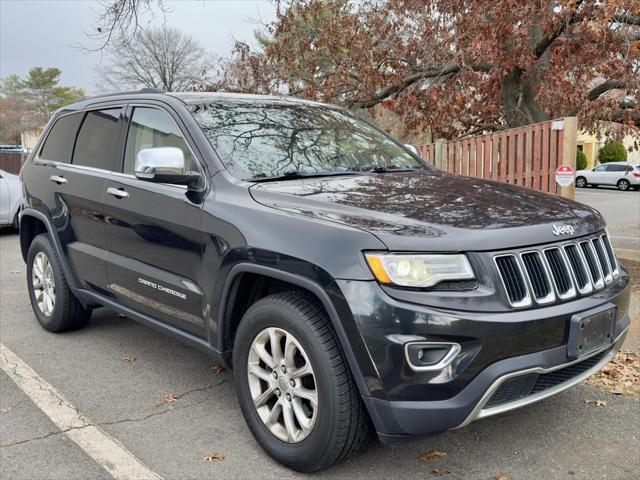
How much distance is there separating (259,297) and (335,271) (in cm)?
73

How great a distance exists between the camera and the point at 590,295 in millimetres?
2877

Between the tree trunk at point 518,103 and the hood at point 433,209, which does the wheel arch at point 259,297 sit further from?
the tree trunk at point 518,103

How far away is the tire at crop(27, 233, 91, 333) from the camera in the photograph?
4879 mm

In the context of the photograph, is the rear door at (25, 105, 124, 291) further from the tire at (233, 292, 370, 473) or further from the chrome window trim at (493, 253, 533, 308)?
the chrome window trim at (493, 253, 533, 308)

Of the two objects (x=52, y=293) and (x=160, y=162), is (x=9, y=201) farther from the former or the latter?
(x=160, y=162)

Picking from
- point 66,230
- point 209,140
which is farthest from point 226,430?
point 66,230

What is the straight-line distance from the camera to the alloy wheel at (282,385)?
2.85 meters

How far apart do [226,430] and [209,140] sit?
1626mm

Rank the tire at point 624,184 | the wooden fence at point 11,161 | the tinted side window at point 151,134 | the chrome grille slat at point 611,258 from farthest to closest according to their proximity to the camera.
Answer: the tire at point 624,184 < the wooden fence at point 11,161 < the tinted side window at point 151,134 < the chrome grille slat at point 611,258

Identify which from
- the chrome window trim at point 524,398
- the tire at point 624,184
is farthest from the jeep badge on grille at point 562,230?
the tire at point 624,184

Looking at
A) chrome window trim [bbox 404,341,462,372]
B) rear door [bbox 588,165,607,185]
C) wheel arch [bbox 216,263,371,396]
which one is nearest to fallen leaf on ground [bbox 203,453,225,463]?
wheel arch [bbox 216,263,371,396]

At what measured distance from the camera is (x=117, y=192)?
400 cm

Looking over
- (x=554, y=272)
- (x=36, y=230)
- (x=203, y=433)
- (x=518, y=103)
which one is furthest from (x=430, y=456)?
(x=518, y=103)

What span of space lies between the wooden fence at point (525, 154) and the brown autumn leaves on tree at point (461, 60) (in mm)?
809
